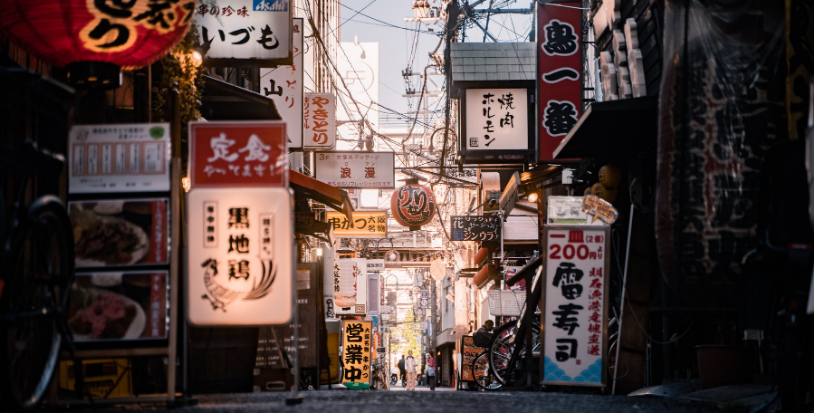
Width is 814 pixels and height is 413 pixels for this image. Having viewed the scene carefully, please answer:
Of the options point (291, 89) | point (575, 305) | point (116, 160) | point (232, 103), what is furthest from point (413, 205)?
point (116, 160)

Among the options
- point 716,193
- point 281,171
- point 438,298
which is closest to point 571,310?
point 716,193

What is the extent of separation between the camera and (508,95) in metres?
23.5

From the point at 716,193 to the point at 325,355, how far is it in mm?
11236

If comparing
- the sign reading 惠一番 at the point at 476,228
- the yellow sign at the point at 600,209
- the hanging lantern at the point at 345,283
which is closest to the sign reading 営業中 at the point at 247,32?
the yellow sign at the point at 600,209

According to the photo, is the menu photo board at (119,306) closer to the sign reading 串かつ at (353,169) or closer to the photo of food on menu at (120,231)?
the photo of food on menu at (120,231)

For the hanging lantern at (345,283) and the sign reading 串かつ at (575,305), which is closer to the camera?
the sign reading 串かつ at (575,305)

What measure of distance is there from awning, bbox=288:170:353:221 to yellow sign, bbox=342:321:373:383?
10.6 m

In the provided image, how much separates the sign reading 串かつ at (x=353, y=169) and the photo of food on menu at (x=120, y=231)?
15.8 meters

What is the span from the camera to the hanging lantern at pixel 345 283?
3198 cm

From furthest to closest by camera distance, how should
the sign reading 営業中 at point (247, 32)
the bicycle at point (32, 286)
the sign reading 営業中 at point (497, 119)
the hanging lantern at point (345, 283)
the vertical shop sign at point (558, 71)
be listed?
the hanging lantern at point (345, 283)
the sign reading 営業中 at point (497, 119)
the vertical shop sign at point (558, 71)
the sign reading 営業中 at point (247, 32)
the bicycle at point (32, 286)

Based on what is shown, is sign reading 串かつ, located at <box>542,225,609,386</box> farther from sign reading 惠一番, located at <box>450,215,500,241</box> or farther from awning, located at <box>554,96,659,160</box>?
sign reading 惠一番, located at <box>450,215,500,241</box>

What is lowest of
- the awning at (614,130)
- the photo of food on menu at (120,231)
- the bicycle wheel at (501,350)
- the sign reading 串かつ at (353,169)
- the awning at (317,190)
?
the bicycle wheel at (501,350)

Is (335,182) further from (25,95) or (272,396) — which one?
(25,95)

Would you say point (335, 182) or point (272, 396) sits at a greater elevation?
point (335, 182)
